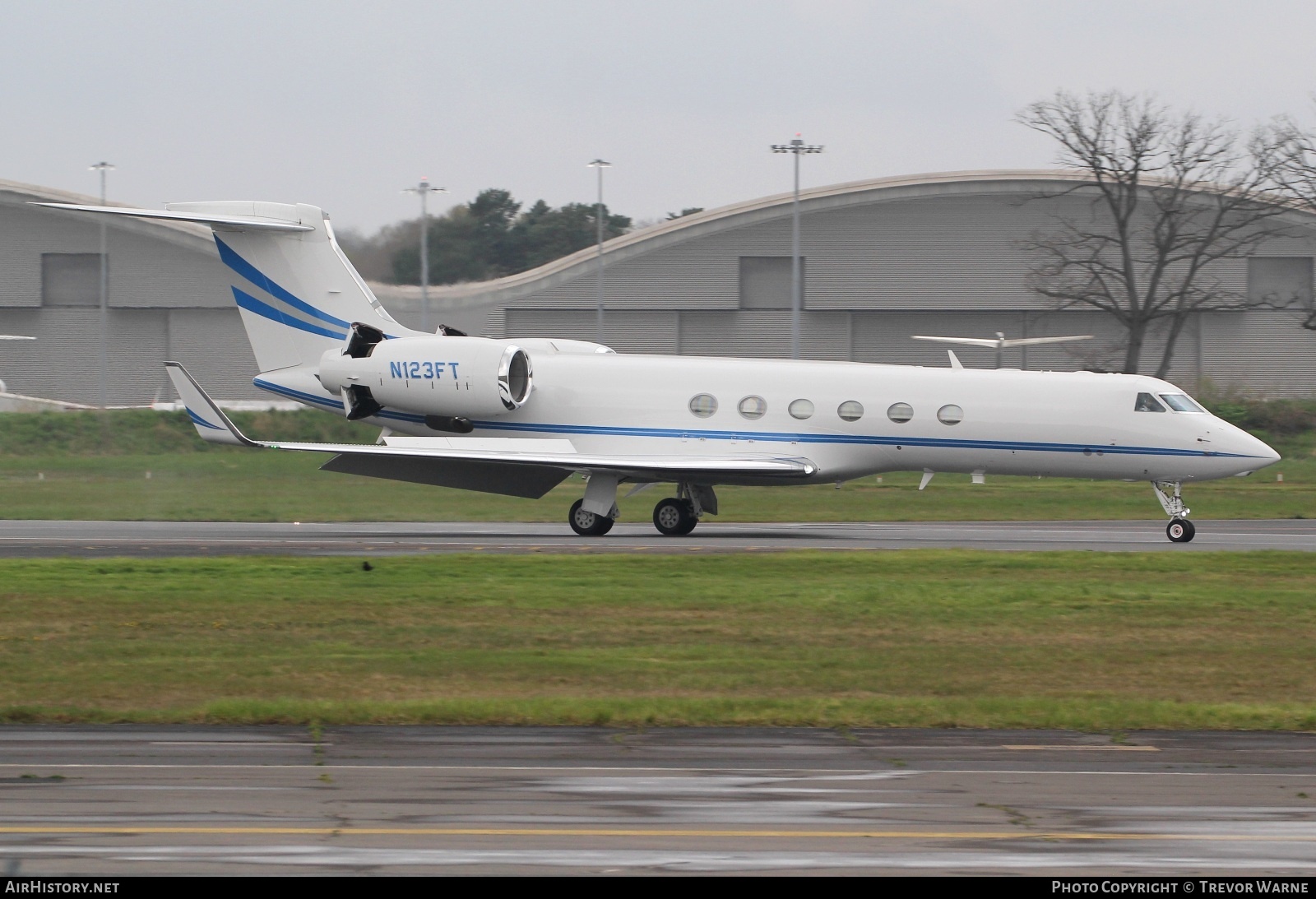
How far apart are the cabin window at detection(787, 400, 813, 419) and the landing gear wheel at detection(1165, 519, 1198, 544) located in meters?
6.10

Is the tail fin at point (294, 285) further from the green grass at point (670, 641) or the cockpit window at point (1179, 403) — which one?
the cockpit window at point (1179, 403)

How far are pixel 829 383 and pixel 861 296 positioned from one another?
135ft

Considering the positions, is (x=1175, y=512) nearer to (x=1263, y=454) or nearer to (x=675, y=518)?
(x=1263, y=454)

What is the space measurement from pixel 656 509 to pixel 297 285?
7.70m

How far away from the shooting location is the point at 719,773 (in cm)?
935

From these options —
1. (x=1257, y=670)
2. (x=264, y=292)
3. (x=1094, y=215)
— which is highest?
(x=1094, y=215)

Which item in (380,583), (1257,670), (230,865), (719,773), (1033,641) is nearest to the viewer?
(230,865)

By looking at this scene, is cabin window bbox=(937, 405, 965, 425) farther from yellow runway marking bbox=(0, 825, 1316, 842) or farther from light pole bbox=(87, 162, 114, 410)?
light pole bbox=(87, 162, 114, 410)

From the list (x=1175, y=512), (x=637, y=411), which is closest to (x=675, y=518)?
(x=637, y=411)

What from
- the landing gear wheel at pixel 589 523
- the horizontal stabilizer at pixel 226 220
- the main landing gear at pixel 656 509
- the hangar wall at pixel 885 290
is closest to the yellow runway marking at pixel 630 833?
the main landing gear at pixel 656 509

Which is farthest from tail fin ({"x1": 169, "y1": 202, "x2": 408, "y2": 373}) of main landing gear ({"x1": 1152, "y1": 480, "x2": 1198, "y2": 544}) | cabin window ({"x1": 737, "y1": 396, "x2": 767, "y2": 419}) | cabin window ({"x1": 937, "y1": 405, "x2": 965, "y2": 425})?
main landing gear ({"x1": 1152, "y1": 480, "x2": 1198, "y2": 544})

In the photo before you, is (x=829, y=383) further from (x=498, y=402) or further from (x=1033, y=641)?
(x=1033, y=641)

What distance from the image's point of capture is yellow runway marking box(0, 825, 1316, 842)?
7680mm
